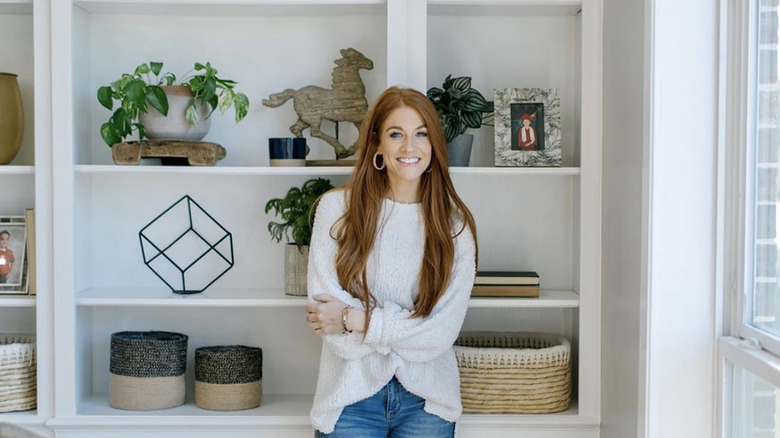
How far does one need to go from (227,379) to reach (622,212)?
1.25m

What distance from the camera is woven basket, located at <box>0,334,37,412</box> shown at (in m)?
2.74

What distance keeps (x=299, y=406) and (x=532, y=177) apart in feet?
3.38

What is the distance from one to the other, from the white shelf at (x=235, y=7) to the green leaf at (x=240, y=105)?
27 centimetres

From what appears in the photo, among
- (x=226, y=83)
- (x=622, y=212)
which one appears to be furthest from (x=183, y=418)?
(x=622, y=212)

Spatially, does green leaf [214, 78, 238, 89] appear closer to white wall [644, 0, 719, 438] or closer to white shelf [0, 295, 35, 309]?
white shelf [0, 295, 35, 309]

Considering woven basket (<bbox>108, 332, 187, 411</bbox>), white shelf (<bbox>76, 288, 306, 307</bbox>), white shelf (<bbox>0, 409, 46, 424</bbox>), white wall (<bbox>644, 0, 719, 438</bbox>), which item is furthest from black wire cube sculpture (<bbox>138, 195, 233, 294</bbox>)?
white wall (<bbox>644, 0, 719, 438</bbox>)

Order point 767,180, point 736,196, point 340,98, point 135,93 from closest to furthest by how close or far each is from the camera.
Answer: point 767,180 < point 736,196 < point 135,93 < point 340,98

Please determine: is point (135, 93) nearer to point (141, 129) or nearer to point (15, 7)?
point (141, 129)

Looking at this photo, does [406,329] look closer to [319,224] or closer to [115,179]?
[319,224]

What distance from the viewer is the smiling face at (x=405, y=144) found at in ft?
A: 7.97

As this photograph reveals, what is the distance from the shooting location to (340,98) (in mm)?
2871

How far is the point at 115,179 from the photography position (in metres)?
3.00

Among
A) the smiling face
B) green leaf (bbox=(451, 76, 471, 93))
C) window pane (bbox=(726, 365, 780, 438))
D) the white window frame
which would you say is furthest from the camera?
green leaf (bbox=(451, 76, 471, 93))

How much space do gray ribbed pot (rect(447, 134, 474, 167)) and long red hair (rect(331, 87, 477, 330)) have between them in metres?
0.23
